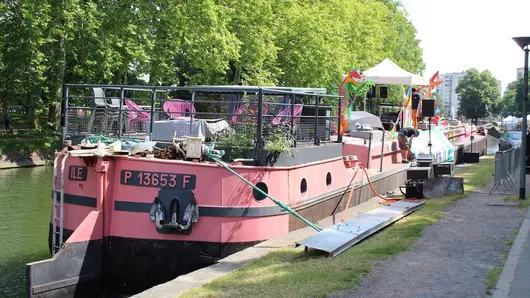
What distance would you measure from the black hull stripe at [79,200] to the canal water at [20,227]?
1660mm

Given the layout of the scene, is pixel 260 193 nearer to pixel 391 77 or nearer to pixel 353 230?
pixel 353 230

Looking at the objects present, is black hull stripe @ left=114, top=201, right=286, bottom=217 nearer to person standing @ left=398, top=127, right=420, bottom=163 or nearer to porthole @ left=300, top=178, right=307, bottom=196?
porthole @ left=300, top=178, right=307, bottom=196

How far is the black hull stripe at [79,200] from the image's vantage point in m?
9.22

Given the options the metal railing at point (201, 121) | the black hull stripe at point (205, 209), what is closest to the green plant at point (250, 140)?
the metal railing at point (201, 121)

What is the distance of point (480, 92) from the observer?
152000mm

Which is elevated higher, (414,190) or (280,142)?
(280,142)

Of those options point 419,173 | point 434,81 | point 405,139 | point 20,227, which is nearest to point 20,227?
point 20,227

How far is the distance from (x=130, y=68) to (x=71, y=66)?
5192 millimetres

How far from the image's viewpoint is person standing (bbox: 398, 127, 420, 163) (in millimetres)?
21438

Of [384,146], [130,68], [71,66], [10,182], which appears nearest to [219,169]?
[384,146]

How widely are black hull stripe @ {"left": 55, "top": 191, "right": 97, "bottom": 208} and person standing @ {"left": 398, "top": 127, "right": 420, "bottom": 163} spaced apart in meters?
14.3

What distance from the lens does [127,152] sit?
30.1 feet

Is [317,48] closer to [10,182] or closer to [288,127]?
[10,182]

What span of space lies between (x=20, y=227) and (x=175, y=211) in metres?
7.53
